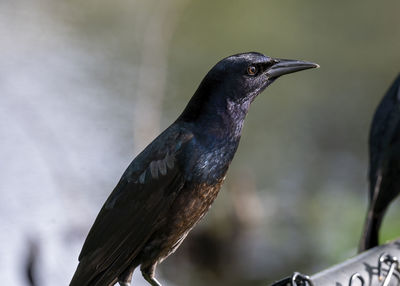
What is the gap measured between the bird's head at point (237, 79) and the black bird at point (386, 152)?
1.32 meters

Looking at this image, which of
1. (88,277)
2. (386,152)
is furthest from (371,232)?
(88,277)

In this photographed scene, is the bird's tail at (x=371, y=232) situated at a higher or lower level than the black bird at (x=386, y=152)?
lower

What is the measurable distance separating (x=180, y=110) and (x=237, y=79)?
3719 mm

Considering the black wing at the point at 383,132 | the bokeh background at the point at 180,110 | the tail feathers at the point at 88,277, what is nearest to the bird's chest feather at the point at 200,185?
the tail feathers at the point at 88,277

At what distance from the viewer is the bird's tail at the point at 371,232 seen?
10.9ft

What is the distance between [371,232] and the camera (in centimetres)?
337

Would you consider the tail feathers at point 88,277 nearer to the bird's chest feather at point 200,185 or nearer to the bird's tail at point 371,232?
the bird's chest feather at point 200,185

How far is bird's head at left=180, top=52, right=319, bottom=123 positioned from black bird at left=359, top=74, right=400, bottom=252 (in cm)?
132

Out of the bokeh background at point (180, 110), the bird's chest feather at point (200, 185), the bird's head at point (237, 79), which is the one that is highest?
the bird's head at point (237, 79)

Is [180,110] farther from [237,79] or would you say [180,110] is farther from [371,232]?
[237,79]

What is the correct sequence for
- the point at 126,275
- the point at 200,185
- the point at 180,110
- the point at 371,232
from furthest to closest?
the point at 180,110
the point at 371,232
the point at 126,275
the point at 200,185

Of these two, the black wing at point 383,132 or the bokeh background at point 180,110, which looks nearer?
the black wing at point 383,132

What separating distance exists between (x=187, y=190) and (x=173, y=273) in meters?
2.35

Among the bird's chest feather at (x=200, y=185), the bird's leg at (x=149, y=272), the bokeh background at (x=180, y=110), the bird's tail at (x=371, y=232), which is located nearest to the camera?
the bird's chest feather at (x=200, y=185)
